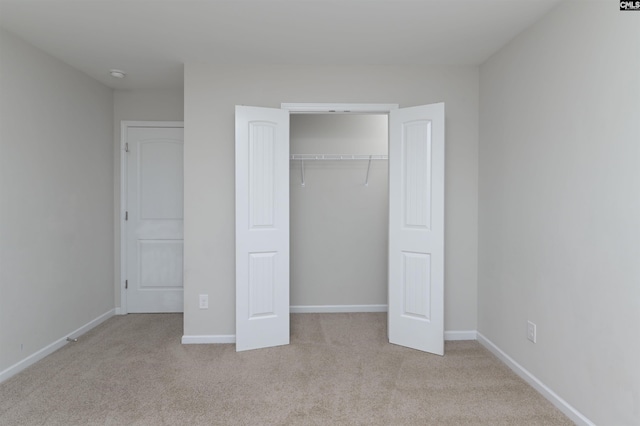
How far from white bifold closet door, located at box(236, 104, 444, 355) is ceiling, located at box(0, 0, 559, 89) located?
0.50 meters

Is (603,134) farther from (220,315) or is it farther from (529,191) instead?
(220,315)

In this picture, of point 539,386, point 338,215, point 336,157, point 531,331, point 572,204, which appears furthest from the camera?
point 338,215

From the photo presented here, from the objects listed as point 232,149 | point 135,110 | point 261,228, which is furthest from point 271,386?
point 135,110

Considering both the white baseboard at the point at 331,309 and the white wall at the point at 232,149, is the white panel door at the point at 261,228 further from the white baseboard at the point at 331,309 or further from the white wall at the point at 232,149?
the white baseboard at the point at 331,309

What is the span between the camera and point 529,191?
8.34 feet

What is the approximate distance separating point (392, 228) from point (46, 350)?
9.90ft

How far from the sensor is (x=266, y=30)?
104 inches

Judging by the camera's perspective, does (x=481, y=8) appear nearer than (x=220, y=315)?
Yes

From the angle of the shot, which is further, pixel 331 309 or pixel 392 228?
pixel 331 309

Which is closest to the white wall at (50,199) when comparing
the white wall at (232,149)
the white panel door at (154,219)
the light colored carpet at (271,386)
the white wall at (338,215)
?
the white panel door at (154,219)

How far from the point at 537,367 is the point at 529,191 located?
117cm

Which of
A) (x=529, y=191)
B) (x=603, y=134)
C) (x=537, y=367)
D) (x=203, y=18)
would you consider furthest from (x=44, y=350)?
(x=603, y=134)

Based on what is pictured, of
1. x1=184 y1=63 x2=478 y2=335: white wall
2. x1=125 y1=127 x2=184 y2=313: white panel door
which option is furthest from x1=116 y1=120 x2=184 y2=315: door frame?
x1=184 y1=63 x2=478 y2=335: white wall

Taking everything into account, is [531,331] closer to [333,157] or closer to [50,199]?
[333,157]
